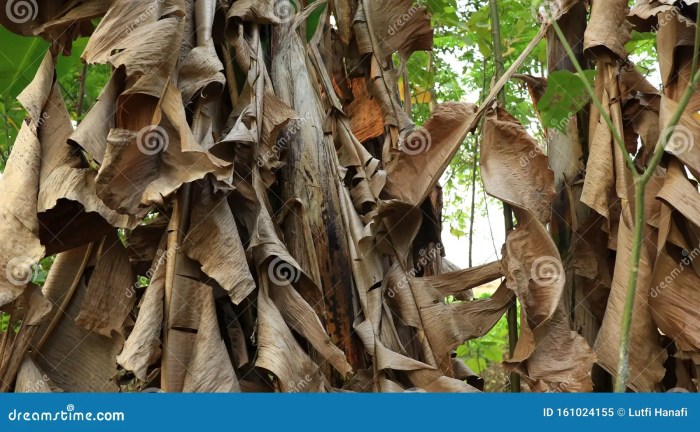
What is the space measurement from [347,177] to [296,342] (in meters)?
0.44

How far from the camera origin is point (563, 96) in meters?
1.43

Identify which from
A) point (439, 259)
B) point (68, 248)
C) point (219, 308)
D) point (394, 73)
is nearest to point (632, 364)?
point (439, 259)

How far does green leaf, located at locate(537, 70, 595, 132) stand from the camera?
1404 millimetres

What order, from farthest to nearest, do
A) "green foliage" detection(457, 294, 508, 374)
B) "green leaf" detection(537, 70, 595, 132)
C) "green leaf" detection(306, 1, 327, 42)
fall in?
"green foliage" detection(457, 294, 508, 374), "green leaf" detection(306, 1, 327, 42), "green leaf" detection(537, 70, 595, 132)

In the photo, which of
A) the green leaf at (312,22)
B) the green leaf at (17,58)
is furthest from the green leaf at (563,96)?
the green leaf at (17,58)

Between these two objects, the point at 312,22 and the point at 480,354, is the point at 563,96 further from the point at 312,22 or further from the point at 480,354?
the point at 480,354

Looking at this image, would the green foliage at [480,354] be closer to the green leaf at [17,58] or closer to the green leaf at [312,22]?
the green leaf at [312,22]

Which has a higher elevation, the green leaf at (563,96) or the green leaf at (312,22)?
the green leaf at (312,22)

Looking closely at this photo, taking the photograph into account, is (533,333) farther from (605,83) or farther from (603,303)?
(605,83)

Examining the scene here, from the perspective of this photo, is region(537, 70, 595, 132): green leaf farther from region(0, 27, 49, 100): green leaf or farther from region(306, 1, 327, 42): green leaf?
region(0, 27, 49, 100): green leaf

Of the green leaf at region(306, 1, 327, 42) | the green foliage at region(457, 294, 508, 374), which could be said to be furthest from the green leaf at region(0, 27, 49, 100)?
the green foliage at region(457, 294, 508, 374)

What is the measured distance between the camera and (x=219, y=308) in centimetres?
125

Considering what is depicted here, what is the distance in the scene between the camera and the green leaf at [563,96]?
1404 mm

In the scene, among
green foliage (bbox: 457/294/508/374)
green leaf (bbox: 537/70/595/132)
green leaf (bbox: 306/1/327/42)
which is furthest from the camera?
green foliage (bbox: 457/294/508/374)
